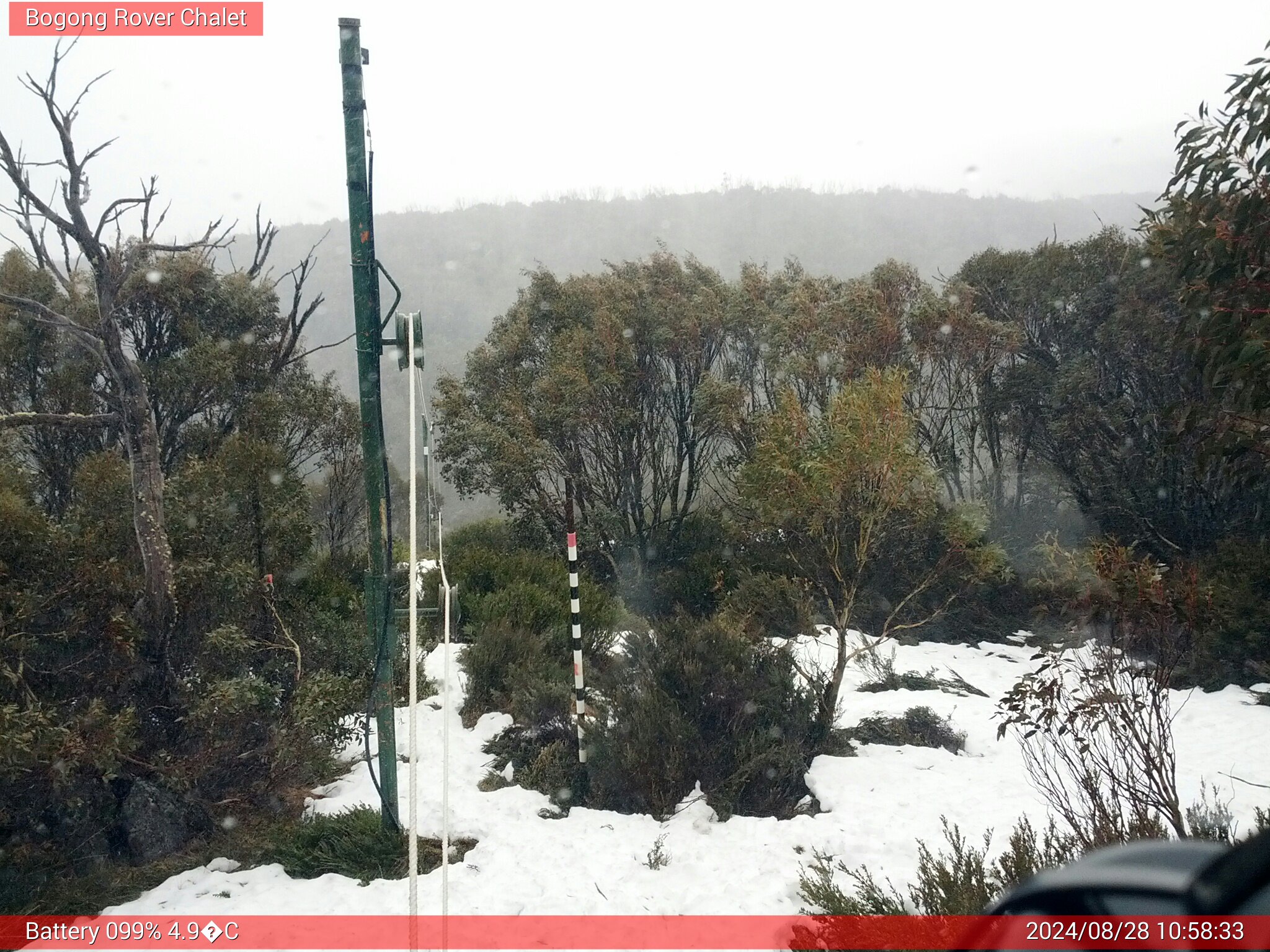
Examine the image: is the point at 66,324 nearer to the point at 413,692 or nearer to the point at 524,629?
the point at 413,692

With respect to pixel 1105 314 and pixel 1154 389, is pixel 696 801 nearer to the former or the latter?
pixel 1154 389

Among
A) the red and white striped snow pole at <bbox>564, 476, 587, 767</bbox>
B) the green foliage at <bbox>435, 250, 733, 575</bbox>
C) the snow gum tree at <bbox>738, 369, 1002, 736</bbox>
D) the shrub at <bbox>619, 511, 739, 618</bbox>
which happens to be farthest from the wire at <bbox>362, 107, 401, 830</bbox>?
the green foliage at <bbox>435, 250, 733, 575</bbox>

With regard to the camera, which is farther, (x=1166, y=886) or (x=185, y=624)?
(x=185, y=624)

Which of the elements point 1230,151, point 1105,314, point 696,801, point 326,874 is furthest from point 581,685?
point 1105,314

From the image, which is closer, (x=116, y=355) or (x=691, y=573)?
(x=116, y=355)

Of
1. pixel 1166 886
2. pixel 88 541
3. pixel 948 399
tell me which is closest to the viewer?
pixel 1166 886

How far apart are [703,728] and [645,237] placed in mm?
70636

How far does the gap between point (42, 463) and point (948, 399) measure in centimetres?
1573

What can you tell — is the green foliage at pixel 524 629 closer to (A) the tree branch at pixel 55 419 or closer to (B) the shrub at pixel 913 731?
(B) the shrub at pixel 913 731

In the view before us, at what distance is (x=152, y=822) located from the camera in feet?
17.8

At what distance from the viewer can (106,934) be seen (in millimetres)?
4316

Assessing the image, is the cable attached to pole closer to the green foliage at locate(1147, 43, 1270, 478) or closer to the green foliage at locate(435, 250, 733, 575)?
the green foliage at locate(1147, 43, 1270, 478)

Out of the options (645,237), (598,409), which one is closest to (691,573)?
(598,409)

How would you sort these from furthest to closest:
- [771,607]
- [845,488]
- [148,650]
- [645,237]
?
[645,237], [771,607], [845,488], [148,650]
